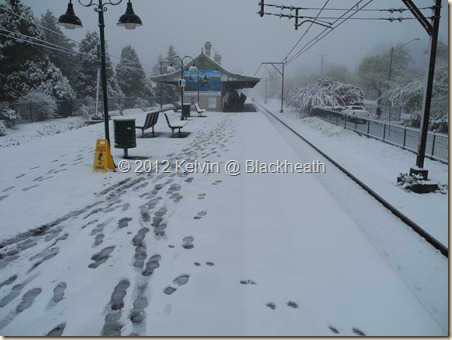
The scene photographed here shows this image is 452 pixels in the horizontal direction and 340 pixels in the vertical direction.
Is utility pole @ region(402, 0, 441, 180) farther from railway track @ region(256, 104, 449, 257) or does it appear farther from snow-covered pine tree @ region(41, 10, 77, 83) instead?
snow-covered pine tree @ region(41, 10, 77, 83)

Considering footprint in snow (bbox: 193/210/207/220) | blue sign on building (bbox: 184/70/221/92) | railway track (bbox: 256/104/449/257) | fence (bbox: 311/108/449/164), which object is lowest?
railway track (bbox: 256/104/449/257)

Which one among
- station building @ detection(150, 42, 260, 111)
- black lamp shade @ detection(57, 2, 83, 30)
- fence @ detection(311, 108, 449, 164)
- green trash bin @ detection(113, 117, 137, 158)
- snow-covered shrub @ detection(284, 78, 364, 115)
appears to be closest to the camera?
black lamp shade @ detection(57, 2, 83, 30)

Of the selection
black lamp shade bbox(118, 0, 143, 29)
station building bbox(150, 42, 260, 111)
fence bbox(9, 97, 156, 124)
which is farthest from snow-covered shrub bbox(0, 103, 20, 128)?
black lamp shade bbox(118, 0, 143, 29)

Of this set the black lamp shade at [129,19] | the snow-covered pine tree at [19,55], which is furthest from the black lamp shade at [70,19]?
the snow-covered pine tree at [19,55]

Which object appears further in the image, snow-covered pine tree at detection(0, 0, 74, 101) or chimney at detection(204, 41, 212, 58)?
chimney at detection(204, 41, 212, 58)

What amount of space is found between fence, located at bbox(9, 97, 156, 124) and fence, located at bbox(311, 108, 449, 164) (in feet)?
70.2

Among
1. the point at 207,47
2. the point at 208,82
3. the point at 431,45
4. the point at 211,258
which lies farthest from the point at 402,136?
the point at 207,47

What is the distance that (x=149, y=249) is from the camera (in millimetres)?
4203

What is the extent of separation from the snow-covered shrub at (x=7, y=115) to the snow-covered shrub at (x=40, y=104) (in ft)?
10.2

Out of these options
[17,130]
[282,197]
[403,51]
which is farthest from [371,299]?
[403,51]

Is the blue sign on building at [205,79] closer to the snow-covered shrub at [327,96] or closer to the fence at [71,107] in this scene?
the fence at [71,107]

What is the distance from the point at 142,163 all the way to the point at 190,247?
5203mm

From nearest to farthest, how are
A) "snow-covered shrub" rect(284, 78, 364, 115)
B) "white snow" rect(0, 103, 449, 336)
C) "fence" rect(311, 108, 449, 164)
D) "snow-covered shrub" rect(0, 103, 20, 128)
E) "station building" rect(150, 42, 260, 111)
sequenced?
"white snow" rect(0, 103, 449, 336)
"fence" rect(311, 108, 449, 164)
"snow-covered shrub" rect(0, 103, 20, 128)
"snow-covered shrub" rect(284, 78, 364, 115)
"station building" rect(150, 42, 260, 111)

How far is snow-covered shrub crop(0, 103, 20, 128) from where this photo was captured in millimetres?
23188
